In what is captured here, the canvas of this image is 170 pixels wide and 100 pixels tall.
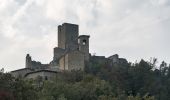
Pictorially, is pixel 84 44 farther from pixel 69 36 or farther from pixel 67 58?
pixel 67 58

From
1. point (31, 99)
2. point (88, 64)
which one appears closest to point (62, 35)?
point (88, 64)

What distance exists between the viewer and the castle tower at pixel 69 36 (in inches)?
3637

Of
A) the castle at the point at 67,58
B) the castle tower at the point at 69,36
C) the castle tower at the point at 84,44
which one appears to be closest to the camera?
the castle at the point at 67,58

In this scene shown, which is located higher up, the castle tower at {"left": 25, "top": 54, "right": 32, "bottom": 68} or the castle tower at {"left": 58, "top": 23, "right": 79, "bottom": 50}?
the castle tower at {"left": 58, "top": 23, "right": 79, "bottom": 50}

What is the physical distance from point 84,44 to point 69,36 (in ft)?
12.9

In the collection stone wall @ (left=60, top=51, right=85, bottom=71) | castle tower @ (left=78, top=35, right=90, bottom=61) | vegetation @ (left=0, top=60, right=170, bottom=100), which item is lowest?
vegetation @ (left=0, top=60, right=170, bottom=100)

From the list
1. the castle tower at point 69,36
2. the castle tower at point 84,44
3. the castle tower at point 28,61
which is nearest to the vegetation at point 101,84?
the castle tower at point 84,44

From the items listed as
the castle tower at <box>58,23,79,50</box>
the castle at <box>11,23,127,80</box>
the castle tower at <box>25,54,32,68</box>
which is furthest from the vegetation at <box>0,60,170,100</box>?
the castle tower at <box>25,54,32,68</box>

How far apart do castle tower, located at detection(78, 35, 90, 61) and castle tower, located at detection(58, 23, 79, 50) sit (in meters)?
1.57

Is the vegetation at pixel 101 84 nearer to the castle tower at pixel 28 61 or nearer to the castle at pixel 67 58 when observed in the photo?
the castle at pixel 67 58

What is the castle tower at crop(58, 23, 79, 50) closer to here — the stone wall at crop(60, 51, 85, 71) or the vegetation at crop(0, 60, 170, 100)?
the stone wall at crop(60, 51, 85, 71)

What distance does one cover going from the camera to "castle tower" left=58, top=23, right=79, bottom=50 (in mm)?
92375

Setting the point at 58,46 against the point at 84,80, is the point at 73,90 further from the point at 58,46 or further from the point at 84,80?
the point at 58,46

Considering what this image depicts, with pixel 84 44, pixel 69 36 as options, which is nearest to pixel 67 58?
pixel 84 44
